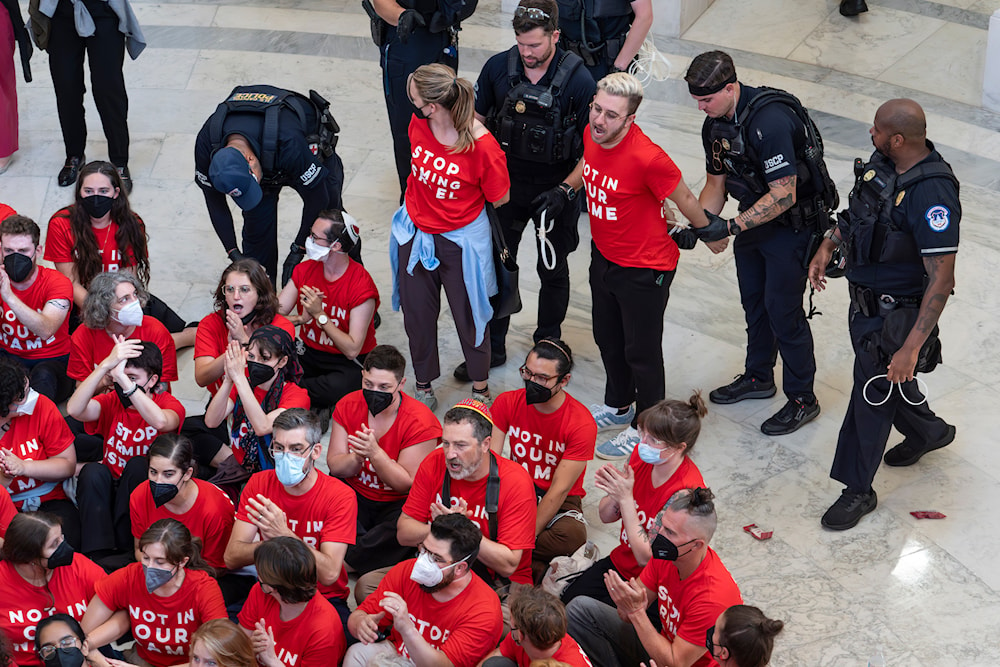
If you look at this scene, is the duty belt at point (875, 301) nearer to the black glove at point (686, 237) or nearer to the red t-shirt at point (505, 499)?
the black glove at point (686, 237)

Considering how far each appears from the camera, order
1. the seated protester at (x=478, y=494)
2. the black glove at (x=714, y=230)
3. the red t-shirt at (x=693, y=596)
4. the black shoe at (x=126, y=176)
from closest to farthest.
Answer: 1. the red t-shirt at (x=693, y=596)
2. the seated protester at (x=478, y=494)
3. the black glove at (x=714, y=230)
4. the black shoe at (x=126, y=176)

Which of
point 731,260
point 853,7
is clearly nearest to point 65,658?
point 731,260

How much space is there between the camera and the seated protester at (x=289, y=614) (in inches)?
156

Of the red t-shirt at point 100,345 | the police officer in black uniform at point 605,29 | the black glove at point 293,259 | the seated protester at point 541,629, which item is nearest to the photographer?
the seated protester at point 541,629

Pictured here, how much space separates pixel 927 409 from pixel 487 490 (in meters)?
2.01

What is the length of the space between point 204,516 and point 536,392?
1.36m

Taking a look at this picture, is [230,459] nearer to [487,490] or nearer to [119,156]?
[487,490]

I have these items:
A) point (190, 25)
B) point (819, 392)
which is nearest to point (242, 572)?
point (819, 392)

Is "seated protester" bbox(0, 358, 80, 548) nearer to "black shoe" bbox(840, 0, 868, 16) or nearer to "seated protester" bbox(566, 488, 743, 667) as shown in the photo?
"seated protester" bbox(566, 488, 743, 667)

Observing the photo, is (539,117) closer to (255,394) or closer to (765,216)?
(765,216)

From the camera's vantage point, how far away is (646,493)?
14.8 ft

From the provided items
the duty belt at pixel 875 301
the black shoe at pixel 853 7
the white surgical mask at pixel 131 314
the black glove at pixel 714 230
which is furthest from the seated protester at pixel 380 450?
the black shoe at pixel 853 7

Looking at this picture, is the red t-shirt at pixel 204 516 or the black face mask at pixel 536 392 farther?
the black face mask at pixel 536 392

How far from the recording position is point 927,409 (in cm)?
518
